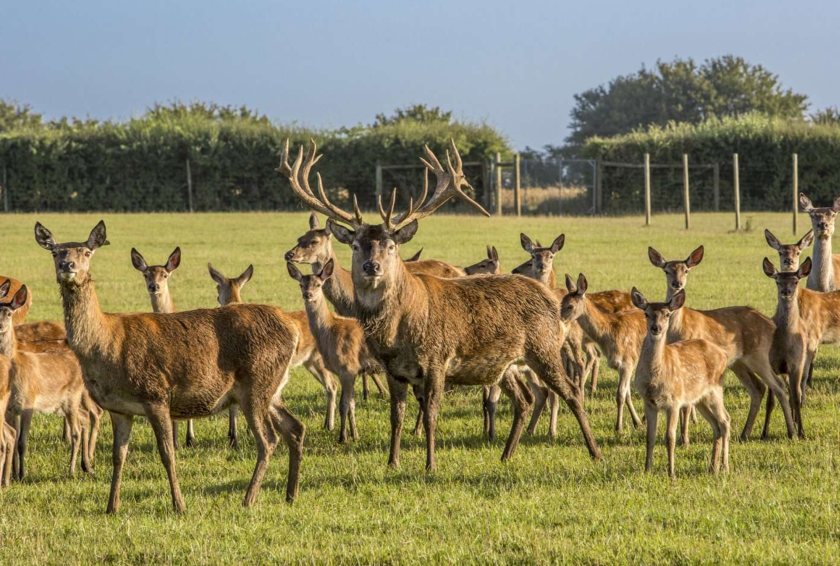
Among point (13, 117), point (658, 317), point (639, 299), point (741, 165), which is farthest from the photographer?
point (13, 117)

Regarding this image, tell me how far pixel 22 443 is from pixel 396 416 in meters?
2.69

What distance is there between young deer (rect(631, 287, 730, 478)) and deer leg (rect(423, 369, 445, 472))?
140cm

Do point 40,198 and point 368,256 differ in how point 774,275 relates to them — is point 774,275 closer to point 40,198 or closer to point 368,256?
point 368,256

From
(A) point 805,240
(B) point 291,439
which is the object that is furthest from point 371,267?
(A) point 805,240

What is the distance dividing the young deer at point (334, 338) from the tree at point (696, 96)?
67195mm

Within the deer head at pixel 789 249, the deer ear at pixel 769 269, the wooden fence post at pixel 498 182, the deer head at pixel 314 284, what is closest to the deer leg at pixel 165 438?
the deer head at pixel 314 284

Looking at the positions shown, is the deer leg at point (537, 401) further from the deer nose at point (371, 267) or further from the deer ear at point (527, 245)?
the deer ear at point (527, 245)

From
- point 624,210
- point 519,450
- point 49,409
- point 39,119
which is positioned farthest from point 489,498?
point 39,119

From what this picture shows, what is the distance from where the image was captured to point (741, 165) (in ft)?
127

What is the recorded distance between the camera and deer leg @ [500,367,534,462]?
898cm

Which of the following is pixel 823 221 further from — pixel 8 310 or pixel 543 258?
pixel 8 310

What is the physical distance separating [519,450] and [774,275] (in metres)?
A: 2.76

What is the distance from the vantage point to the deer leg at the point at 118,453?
7.57 m

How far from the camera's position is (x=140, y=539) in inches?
267
